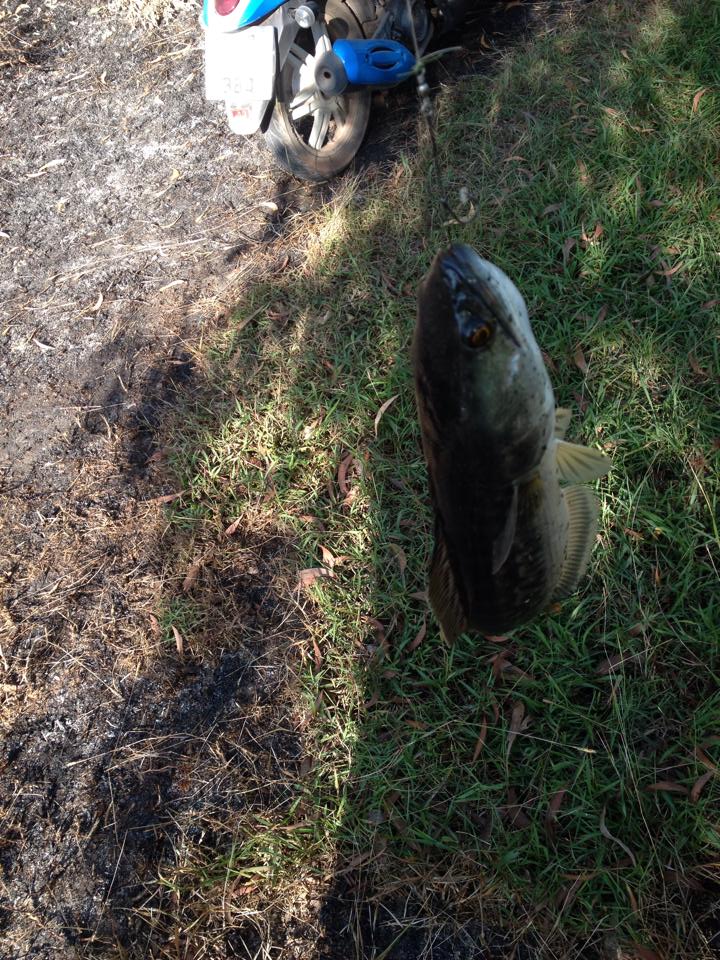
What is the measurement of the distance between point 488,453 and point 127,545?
253 cm

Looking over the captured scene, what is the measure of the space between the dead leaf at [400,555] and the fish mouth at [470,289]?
1.65 meters

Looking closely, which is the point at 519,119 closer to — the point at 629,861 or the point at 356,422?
the point at 356,422

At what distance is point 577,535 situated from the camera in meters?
2.25

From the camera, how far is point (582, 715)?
2607mm

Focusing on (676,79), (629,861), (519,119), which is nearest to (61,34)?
(519,119)

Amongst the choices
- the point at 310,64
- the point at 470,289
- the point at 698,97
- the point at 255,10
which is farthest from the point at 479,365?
the point at 310,64

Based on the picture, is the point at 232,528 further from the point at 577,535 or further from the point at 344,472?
the point at 577,535

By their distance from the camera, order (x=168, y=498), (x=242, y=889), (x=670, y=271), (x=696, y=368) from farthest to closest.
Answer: (x=168, y=498) < (x=670, y=271) < (x=696, y=368) < (x=242, y=889)

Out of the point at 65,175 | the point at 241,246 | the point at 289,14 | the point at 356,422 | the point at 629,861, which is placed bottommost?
the point at 629,861

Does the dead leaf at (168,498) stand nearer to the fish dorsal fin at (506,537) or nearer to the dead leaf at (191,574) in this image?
the dead leaf at (191,574)

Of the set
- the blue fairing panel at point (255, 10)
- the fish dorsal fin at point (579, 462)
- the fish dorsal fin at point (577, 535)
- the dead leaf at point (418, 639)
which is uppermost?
the blue fairing panel at point (255, 10)

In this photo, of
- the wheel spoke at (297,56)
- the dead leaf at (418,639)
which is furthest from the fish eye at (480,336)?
the wheel spoke at (297,56)

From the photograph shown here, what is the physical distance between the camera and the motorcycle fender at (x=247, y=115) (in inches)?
148

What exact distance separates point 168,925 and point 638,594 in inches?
89.4
